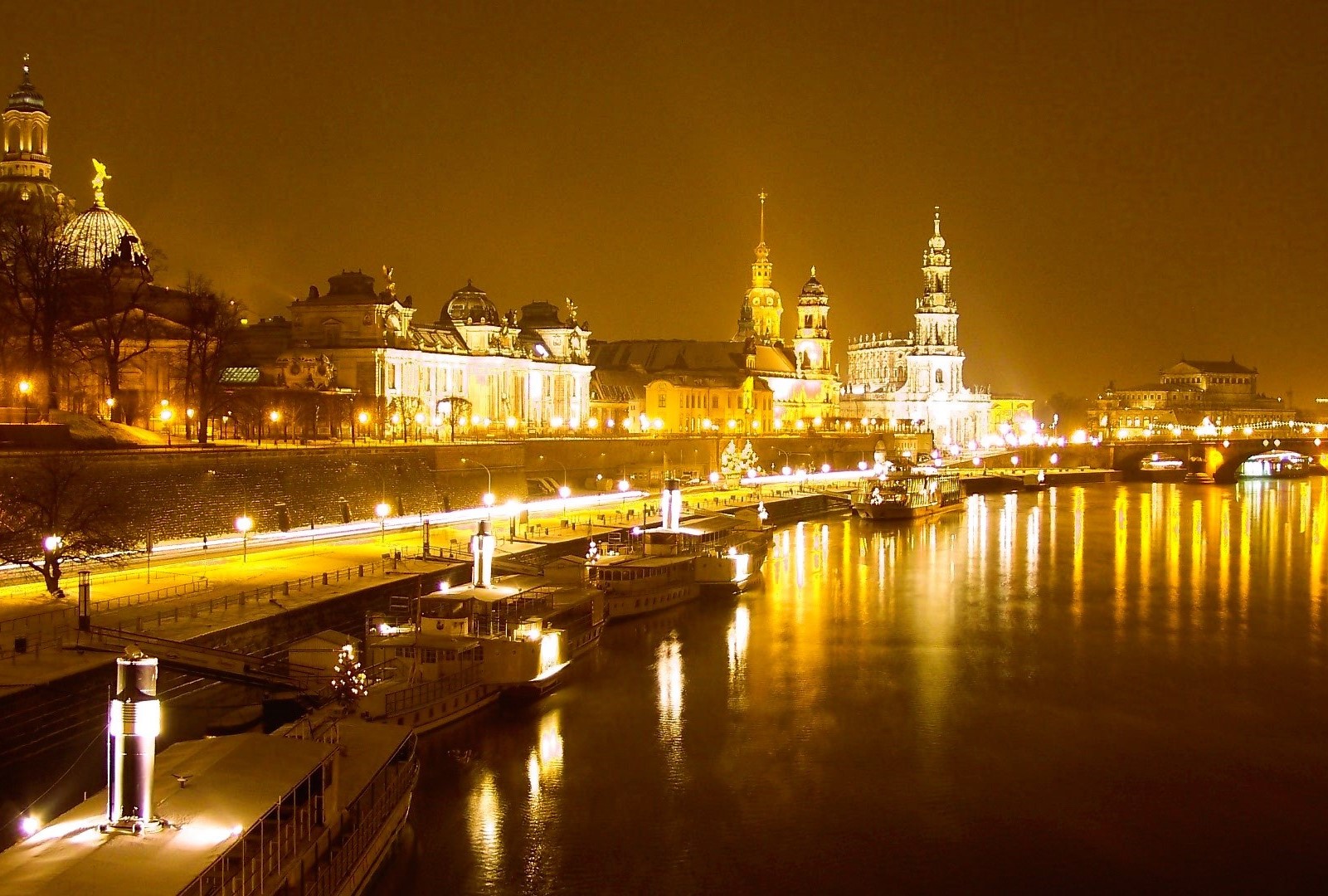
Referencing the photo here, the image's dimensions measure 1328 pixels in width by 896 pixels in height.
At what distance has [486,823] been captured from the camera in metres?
22.9

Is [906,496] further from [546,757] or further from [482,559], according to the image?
[546,757]

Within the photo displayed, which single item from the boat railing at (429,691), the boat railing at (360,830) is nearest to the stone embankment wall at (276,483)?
the boat railing at (429,691)

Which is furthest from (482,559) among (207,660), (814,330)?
(814,330)

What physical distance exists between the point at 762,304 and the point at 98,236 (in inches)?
3572

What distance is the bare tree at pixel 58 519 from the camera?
31125 millimetres

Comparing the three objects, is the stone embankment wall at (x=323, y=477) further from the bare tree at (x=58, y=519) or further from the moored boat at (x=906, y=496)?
the moored boat at (x=906, y=496)

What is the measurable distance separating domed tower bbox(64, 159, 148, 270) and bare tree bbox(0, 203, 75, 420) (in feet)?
32.5

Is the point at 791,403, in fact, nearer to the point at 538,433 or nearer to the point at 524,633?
the point at 538,433

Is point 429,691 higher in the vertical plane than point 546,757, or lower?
higher

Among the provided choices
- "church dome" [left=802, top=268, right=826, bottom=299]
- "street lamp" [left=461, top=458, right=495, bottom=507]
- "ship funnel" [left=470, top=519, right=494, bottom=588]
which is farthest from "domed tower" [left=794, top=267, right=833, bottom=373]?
"ship funnel" [left=470, top=519, right=494, bottom=588]

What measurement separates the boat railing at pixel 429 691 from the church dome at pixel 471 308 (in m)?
57.5

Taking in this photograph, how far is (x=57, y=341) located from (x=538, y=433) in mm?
35672

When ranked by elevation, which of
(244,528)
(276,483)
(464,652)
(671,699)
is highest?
(276,483)

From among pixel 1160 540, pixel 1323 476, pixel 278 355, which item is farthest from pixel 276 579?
A: pixel 1323 476
